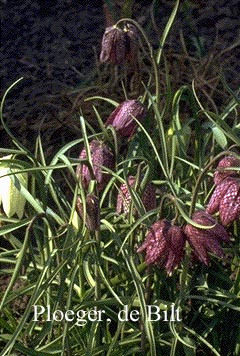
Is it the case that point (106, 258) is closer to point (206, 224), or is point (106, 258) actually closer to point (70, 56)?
point (206, 224)

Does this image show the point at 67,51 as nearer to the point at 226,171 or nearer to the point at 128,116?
the point at 128,116

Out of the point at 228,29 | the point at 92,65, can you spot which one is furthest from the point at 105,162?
the point at 228,29

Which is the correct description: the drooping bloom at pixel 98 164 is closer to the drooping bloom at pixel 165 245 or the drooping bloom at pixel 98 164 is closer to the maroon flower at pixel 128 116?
the maroon flower at pixel 128 116

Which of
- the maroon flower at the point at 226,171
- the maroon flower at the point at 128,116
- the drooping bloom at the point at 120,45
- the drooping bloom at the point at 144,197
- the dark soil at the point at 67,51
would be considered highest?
the drooping bloom at the point at 120,45

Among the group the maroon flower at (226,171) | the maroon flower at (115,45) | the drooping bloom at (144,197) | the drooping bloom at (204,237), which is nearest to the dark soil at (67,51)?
the maroon flower at (115,45)

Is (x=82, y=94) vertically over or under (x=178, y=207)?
under

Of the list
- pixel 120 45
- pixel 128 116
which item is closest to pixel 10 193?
pixel 128 116
